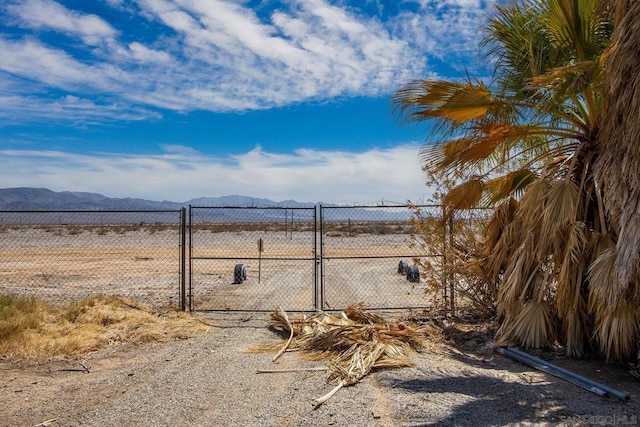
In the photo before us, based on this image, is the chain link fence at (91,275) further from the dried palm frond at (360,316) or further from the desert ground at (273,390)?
the dried palm frond at (360,316)

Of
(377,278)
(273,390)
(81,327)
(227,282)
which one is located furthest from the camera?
(377,278)

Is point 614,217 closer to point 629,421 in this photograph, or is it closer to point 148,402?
point 629,421

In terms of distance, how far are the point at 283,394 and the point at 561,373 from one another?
3368 millimetres

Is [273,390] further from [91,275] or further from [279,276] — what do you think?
[91,275]

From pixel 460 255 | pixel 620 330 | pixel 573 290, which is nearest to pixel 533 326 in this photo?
pixel 573 290

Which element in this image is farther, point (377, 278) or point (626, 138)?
point (377, 278)

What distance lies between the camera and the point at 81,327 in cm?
793

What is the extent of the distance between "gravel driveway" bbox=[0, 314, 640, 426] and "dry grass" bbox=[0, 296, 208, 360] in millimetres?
397

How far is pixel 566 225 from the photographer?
633cm

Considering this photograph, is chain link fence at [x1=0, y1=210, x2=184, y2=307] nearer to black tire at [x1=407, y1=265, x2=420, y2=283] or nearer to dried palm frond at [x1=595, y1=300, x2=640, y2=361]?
black tire at [x1=407, y1=265, x2=420, y2=283]

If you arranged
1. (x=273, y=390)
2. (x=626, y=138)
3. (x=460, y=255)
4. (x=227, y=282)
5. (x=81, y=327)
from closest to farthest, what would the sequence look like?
(x=626, y=138) → (x=273, y=390) → (x=81, y=327) → (x=460, y=255) → (x=227, y=282)

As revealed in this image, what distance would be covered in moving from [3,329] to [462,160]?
7.45 meters

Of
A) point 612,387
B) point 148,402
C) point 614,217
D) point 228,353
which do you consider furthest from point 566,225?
point 148,402

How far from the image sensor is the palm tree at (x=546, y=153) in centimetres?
616
